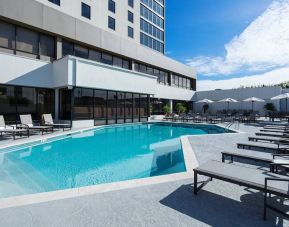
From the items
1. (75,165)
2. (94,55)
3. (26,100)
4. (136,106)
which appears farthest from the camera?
(136,106)

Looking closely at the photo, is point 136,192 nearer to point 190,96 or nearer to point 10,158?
point 10,158

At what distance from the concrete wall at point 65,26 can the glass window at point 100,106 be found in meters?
4.92

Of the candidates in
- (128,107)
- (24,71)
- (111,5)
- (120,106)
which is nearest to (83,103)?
(120,106)

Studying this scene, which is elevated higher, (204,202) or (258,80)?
(258,80)

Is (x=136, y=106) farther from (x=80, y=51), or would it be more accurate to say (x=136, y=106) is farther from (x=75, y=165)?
(x=75, y=165)

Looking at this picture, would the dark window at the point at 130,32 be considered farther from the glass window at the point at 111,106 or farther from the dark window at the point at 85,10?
the glass window at the point at 111,106

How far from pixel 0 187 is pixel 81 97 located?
1300 centimetres

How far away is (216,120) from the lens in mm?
22875

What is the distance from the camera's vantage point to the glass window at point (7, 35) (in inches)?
570

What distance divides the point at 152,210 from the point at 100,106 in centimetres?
1660

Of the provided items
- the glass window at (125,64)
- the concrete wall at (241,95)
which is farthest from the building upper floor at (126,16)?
the concrete wall at (241,95)

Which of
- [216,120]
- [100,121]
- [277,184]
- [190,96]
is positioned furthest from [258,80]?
[277,184]

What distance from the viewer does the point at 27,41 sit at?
1595 cm

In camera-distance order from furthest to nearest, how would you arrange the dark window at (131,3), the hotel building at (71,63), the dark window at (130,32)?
the dark window at (131,3), the dark window at (130,32), the hotel building at (71,63)
